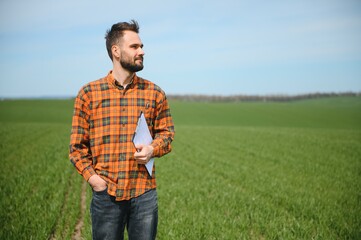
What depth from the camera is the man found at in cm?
275

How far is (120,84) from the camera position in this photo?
288 cm

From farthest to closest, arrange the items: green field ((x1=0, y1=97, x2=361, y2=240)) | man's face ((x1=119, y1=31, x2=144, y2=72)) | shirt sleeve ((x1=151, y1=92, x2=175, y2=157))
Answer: green field ((x1=0, y1=97, x2=361, y2=240)) < shirt sleeve ((x1=151, y1=92, x2=175, y2=157)) < man's face ((x1=119, y1=31, x2=144, y2=72))

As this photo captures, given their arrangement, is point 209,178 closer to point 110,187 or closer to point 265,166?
point 265,166

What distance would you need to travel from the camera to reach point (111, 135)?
111 inches

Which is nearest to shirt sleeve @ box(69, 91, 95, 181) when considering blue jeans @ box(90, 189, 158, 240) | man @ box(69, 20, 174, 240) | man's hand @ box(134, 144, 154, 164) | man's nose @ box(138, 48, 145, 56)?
man @ box(69, 20, 174, 240)

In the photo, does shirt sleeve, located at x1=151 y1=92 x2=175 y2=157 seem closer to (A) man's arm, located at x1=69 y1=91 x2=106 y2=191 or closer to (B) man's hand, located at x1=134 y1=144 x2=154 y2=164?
(B) man's hand, located at x1=134 y1=144 x2=154 y2=164

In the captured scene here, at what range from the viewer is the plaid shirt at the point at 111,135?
2.77 meters

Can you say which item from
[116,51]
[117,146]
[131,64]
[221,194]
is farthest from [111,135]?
[221,194]

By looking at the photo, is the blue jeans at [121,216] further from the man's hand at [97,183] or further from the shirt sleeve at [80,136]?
the shirt sleeve at [80,136]

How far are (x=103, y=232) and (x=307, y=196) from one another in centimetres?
696

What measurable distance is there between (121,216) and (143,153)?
662 mm

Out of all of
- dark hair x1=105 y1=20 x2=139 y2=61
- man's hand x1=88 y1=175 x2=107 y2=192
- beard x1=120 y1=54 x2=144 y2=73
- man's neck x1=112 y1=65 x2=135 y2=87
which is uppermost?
dark hair x1=105 y1=20 x2=139 y2=61

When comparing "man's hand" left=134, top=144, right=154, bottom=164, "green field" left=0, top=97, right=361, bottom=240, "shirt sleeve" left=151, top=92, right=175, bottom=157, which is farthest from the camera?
"green field" left=0, top=97, right=361, bottom=240

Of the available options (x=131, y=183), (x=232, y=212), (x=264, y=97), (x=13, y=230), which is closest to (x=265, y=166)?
(x=232, y=212)
